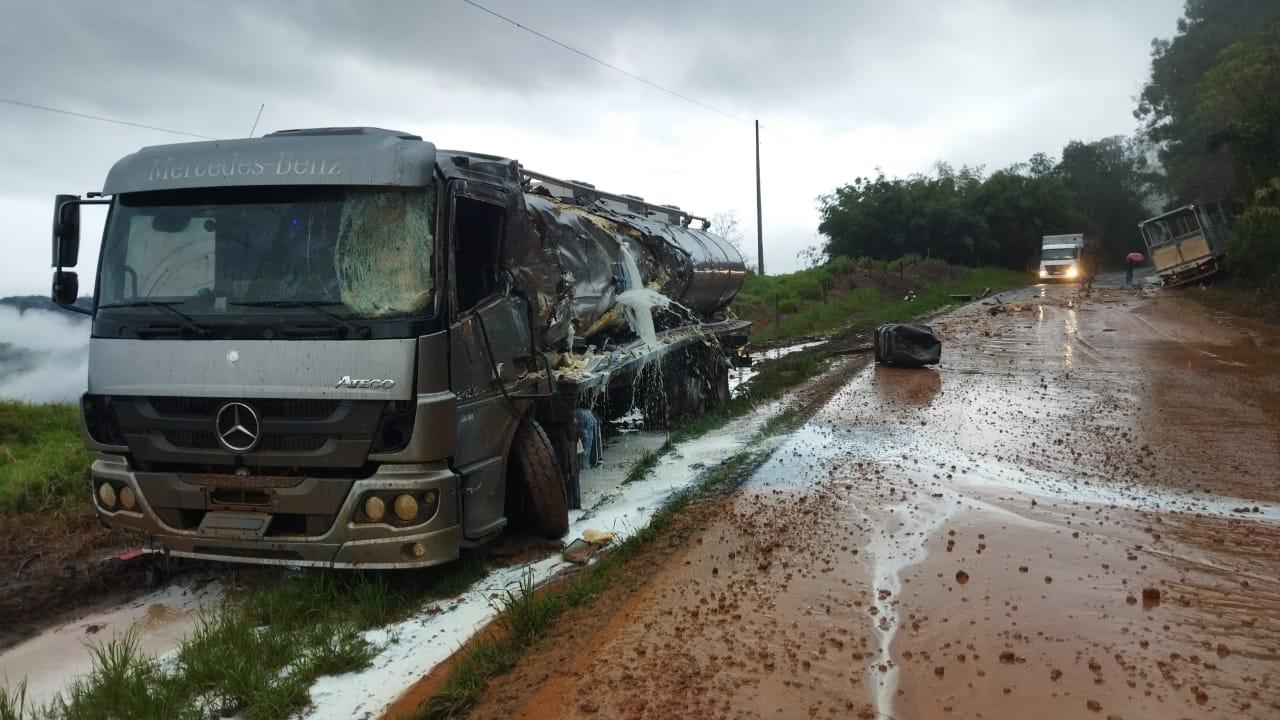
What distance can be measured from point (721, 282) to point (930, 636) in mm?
9065

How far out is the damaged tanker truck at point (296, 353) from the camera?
4.56m

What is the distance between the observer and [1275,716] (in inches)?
128

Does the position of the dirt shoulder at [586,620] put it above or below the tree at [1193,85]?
below

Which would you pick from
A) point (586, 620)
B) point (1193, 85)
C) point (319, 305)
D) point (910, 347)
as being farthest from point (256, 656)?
point (1193, 85)

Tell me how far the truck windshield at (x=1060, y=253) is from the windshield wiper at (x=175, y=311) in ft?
146

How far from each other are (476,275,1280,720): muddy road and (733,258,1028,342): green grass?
13.8 meters

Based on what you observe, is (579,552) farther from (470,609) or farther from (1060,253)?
(1060,253)

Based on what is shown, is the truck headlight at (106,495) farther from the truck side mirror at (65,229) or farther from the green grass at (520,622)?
the green grass at (520,622)

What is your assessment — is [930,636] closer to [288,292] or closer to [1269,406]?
[288,292]

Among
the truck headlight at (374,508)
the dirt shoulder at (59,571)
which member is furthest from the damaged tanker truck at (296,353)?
the dirt shoulder at (59,571)

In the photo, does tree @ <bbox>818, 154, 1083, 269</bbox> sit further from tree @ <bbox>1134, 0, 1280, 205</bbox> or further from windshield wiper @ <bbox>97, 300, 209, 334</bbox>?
windshield wiper @ <bbox>97, 300, 209, 334</bbox>

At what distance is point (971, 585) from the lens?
4727 millimetres

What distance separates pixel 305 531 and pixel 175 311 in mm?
1412

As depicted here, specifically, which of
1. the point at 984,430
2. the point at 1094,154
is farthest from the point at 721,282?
the point at 1094,154
